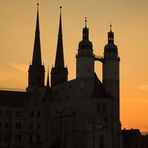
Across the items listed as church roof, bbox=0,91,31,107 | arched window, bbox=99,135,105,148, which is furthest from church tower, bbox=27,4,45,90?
arched window, bbox=99,135,105,148

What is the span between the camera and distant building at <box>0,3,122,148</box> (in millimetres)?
132000

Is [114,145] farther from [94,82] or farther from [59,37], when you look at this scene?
[59,37]

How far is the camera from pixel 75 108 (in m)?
135

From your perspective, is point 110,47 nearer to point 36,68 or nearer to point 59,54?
point 59,54

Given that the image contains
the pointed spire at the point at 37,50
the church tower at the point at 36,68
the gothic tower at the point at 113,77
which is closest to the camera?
the gothic tower at the point at 113,77

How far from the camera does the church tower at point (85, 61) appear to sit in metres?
133

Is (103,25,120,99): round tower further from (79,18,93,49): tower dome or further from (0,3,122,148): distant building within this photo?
(79,18,93,49): tower dome

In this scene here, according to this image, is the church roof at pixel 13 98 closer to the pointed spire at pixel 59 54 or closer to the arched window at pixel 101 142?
the arched window at pixel 101 142

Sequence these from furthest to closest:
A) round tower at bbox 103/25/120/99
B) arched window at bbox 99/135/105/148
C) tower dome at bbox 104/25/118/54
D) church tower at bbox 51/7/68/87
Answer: church tower at bbox 51/7/68/87 < tower dome at bbox 104/25/118/54 < round tower at bbox 103/25/120/99 < arched window at bbox 99/135/105/148

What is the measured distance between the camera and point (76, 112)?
13438 centimetres

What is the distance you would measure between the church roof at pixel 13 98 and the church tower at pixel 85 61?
1547cm

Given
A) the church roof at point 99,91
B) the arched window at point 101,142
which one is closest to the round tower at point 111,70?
the church roof at point 99,91

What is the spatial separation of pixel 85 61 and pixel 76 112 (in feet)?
39.7

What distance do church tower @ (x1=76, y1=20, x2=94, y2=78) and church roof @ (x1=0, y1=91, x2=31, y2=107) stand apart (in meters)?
15.5
